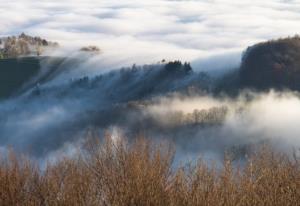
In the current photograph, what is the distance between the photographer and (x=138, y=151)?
40938mm

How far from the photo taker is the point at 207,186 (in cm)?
3712

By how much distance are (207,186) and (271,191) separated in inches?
144

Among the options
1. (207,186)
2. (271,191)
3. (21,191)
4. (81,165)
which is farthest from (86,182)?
(271,191)

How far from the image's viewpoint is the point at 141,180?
38.4 m

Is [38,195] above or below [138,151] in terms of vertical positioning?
below

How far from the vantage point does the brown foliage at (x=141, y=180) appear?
3716cm

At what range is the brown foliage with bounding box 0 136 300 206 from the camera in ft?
122

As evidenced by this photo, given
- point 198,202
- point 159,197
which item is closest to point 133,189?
point 159,197

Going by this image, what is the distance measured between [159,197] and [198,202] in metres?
2.99

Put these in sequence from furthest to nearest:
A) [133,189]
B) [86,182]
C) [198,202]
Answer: [86,182] → [133,189] → [198,202]

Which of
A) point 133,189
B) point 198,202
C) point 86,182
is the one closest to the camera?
point 198,202

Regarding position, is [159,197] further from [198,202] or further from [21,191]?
[21,191]

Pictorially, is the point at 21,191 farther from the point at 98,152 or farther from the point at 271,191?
the point at 271,191

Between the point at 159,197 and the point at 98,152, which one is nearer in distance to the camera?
the point at 159,197
